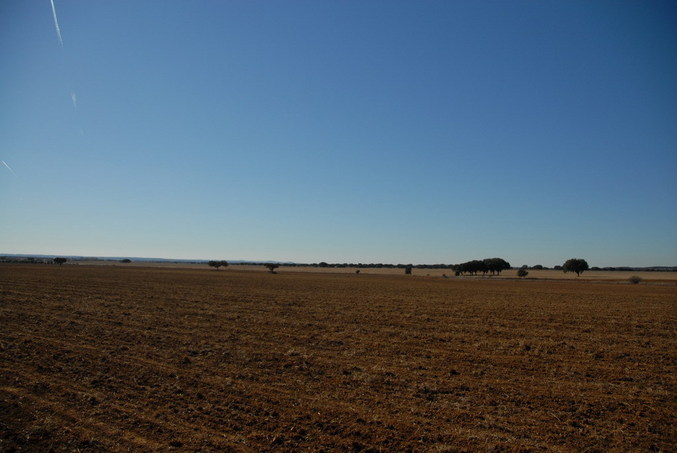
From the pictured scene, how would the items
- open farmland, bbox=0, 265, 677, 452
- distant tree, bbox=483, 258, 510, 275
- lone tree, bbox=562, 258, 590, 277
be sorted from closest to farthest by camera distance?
open farmland, bbox=0, 265, 677, 452, lone tree, bbox=562, 258, 590, 277, distant tree, bbox=483, 258, 510, 275

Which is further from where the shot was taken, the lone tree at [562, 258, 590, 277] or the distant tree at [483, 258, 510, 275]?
the distant tree at [483, 258, 510, 275]

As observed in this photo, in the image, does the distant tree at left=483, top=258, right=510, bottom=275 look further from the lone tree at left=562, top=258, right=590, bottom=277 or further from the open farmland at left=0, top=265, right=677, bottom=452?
the open farmland at left=0, top=265, right=677, bottom=452

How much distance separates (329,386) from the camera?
8.48 meters

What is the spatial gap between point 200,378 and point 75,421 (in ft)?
8.77

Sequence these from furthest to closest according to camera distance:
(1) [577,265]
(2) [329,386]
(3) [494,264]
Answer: (3) [494,264]
(1) [577,265]
(2) [329,386]

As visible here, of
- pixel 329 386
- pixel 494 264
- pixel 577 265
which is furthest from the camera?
pixel 494 264

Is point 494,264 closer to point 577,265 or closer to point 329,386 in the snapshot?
point 577,265

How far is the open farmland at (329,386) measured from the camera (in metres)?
6.09

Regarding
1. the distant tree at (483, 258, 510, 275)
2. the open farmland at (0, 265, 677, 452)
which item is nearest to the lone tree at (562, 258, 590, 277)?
the distant tree at (483, 258, 510, 275)

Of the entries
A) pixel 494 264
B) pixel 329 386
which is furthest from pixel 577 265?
pixel 329 386

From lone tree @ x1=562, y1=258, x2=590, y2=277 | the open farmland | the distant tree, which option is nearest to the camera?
the open farmland

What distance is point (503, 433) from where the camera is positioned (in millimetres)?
6285

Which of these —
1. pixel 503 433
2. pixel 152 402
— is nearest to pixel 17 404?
pixel 152 402

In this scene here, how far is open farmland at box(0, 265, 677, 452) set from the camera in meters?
6.09
